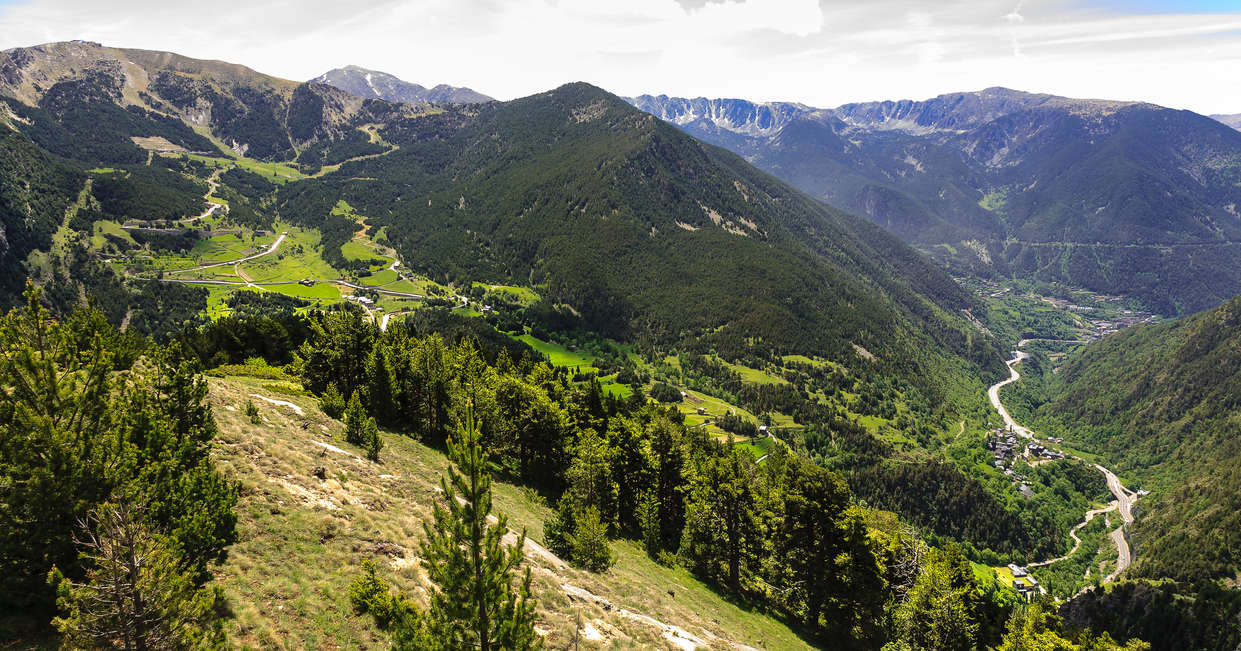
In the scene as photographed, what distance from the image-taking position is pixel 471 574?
1448cm

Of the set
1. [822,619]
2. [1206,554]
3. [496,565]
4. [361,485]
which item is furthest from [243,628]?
[1206,554]

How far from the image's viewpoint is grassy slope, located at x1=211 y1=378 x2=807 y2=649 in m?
20.1

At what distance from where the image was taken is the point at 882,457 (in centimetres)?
17662

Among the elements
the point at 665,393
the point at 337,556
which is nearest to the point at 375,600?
the point at 337,556

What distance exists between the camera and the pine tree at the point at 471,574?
14.2 meters

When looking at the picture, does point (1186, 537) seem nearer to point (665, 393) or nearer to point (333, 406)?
point (665, 393)

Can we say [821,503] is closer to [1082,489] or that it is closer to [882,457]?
[882,457]

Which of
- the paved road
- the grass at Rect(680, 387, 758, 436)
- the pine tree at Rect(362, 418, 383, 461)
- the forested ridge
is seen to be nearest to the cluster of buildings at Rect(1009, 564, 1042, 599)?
the paved road

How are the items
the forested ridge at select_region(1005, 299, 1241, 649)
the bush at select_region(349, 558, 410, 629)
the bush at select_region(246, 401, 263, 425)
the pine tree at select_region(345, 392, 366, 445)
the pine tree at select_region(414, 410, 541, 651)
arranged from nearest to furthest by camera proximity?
the pine tree at select_region(414, 410, 541, 651), the bush at select_region(349, 558, 410, 629), the bush at select_region(246, 401, 263, 425), the pine tree at select_region(345, 392, 366, 445), the forested ridge at select_region(1005, 299, 1241, 649)

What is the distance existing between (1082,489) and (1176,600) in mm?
132901

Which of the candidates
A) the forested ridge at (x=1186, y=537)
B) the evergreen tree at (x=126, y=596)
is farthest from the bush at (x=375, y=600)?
the forested ridge at (x=1186, y=537)

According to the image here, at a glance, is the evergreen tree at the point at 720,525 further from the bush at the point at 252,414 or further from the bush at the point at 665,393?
the bush at the point at 665,393

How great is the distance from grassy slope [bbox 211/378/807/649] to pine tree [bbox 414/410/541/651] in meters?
8.67

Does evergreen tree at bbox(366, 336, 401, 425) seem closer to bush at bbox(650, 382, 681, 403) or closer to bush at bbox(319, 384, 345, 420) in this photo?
bush at bbox(319, 384, 345, 420)
